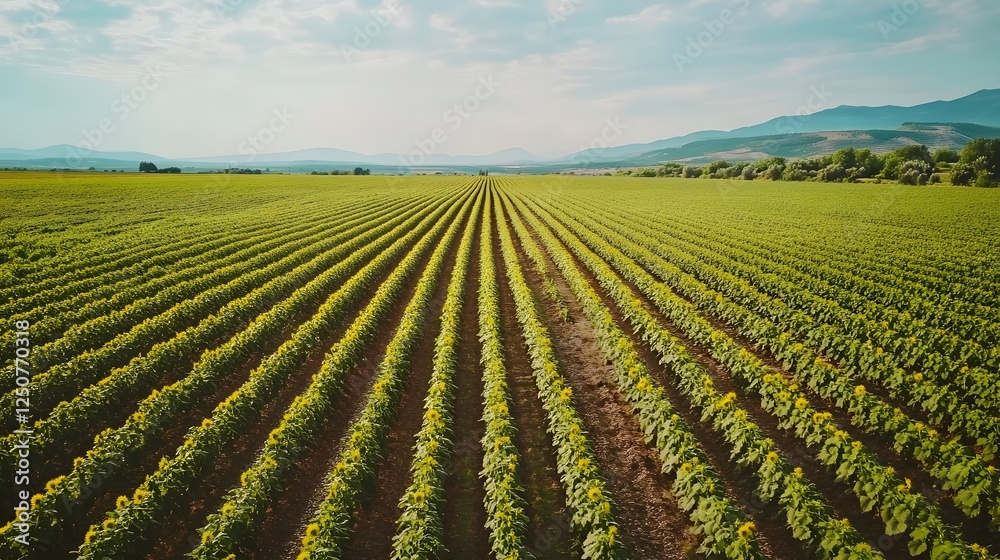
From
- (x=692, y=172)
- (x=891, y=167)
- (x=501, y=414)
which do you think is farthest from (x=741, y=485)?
(x=692, y=172)

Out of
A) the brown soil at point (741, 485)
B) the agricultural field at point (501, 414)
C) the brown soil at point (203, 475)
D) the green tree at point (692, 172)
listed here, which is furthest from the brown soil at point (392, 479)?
the green tree at point (692, 172)

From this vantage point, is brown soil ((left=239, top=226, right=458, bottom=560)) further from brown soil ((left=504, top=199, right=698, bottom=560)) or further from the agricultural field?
brown soil ((left=504, top=199, right=698, bottom=560))

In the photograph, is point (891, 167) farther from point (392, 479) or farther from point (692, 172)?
point (392, 479)

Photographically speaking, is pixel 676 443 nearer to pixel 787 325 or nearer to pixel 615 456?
pixel 615 456

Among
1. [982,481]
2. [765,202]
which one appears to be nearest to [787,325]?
[982,481]

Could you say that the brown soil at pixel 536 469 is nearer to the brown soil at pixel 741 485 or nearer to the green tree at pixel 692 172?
the brown soil at pixel 741 485
